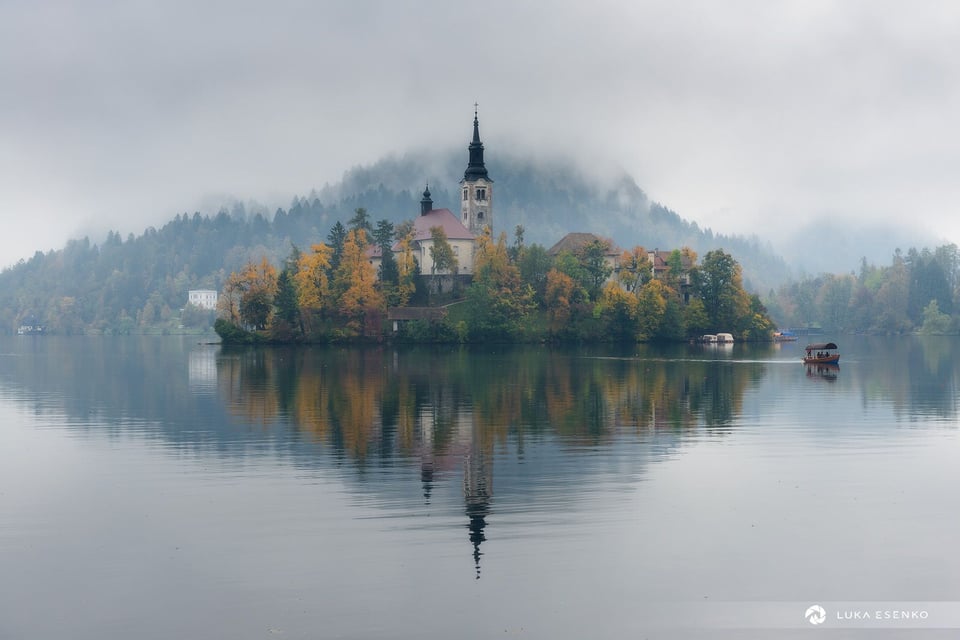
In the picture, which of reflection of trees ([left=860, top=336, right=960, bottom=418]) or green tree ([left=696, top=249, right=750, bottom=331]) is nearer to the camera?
reflection of trees ([left=860, top=336, right=960, bottom=418])

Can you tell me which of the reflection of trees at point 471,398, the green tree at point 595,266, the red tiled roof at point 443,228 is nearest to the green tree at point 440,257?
the red tiled roof at point 443,228

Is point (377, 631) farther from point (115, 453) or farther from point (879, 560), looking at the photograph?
point (115, 453)

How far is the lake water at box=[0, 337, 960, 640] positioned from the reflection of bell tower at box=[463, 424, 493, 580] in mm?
136

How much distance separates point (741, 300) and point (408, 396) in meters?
128

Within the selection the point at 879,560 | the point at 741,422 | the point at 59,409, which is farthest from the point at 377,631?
the point at 59,409

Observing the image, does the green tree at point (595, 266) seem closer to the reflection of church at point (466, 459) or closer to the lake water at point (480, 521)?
the lake water at point (480, 521)

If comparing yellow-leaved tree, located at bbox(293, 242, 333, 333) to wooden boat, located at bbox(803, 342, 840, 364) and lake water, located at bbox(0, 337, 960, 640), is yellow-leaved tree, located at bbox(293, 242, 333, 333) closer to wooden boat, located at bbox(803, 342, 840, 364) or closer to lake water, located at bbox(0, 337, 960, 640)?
wooden boat, located at bbox(803, 342, 840, 364)

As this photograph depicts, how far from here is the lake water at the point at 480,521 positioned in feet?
67.8

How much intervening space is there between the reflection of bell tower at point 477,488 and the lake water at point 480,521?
A: 0.45 feet

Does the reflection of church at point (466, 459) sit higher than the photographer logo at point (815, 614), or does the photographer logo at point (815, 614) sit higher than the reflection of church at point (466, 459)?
the reflection of church at point (466, 459)

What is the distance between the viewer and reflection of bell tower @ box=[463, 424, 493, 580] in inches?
1034

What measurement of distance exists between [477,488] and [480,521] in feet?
15.6

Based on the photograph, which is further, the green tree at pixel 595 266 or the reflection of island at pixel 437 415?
the green tree at pixel 595 266

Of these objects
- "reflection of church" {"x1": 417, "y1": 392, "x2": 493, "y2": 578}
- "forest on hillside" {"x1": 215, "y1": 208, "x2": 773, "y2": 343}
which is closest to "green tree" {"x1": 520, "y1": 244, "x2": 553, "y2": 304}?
"forest on hillside" {"x1": 215, "y1": 208, "x2": 773, "y2": 343}
